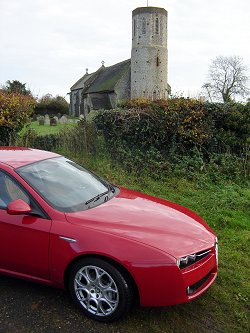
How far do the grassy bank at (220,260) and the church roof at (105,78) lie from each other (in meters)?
43.3

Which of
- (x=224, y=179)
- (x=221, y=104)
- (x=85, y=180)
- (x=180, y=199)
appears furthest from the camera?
(x=221, y=104)

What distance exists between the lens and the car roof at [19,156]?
14.1ft

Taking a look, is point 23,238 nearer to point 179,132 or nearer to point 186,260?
point 186,260

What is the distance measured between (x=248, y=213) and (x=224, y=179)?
249cm

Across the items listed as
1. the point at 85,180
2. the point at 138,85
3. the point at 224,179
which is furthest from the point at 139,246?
the point at 138,85

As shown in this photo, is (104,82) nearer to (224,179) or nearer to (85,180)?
(224,179)

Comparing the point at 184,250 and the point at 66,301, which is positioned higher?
the point at 184,250

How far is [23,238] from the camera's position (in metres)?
3.79

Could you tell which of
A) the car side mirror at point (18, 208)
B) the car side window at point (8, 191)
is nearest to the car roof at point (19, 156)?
the car side window at point (8, 191)

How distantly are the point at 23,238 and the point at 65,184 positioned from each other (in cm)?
84

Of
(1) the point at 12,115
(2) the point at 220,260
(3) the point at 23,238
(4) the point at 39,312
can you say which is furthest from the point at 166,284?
(1) the point at 12,115

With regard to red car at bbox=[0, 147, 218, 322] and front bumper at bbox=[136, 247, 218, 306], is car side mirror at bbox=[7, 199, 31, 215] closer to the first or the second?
red car at bbox=[0, 147, 218, 322]

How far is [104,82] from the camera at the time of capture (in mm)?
54438

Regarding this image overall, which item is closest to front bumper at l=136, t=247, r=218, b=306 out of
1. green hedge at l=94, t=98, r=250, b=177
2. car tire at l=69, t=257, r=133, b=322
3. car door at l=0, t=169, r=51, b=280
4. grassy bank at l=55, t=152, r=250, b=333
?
car tire at l=69, t=257, r=133, b=322
